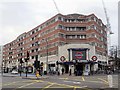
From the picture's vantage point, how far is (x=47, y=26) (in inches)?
3629

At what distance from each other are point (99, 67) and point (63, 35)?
15.2m

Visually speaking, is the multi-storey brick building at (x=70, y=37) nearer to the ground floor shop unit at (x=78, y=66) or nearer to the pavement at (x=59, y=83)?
the ground floor shop unit at (x=78, y=66)

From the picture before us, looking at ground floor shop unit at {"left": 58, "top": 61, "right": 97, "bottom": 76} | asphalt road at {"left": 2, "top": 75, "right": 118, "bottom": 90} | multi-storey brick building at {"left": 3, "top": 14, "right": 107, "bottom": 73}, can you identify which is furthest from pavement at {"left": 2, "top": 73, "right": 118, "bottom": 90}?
multi-storey brick building at {"left": 3, "top": 14, "right": 107, "bottom": 73}

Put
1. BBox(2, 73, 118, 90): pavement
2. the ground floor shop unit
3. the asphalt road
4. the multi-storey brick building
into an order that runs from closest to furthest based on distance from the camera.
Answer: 1. the asphalt road
2. BBox(2, 73, 118, 90): pavement
3. the ground floor shop unit
4. the multi-storey brick building

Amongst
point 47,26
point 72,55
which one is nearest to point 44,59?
point 47,26

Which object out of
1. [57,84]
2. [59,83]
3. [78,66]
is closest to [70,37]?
[78,66]

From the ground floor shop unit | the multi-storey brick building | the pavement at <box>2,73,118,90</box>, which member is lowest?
the pavement at <box>2,73,118,90</box>

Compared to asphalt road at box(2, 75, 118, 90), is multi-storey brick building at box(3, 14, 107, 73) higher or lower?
higher

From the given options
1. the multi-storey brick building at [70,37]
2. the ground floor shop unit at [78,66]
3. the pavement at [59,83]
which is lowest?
the pavement at [59,83]

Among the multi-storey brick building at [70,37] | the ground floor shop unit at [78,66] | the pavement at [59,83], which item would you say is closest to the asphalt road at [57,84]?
the pavement at [59,83]

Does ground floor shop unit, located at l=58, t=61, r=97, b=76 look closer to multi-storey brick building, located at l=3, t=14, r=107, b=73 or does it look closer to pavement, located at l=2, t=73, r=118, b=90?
multi-storey brick building, located at l=3, t=14, r=107, b=73

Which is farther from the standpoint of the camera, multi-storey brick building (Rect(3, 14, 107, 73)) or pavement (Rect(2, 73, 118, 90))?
multi-storey brick building (Rect(3, 14, 107, 73))

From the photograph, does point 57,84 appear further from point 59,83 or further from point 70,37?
point 70,37

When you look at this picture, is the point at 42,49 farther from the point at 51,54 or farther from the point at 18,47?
the point at 18,47
